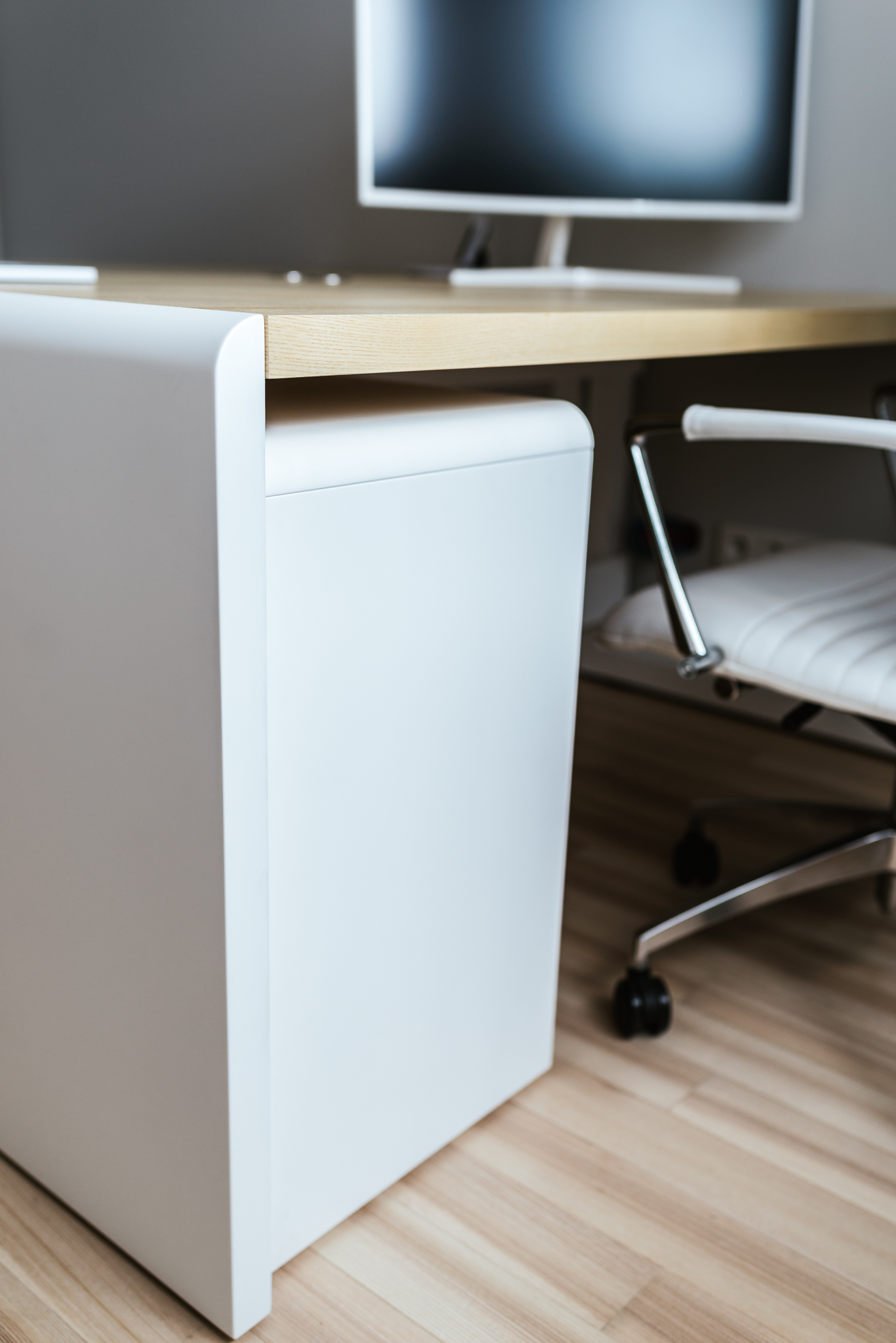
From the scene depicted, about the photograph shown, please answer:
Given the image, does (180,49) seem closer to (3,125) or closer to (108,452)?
(3,125)

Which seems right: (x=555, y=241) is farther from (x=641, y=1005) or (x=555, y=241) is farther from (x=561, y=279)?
(x=641, y=1005)

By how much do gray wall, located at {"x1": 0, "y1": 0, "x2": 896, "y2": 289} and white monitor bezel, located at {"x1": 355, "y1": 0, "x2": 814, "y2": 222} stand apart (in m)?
0.08

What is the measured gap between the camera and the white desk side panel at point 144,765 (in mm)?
753

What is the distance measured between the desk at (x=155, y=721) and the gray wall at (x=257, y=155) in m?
1.12

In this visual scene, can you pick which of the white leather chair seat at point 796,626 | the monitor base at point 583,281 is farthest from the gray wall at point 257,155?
the white leather chair seat at point 796,626

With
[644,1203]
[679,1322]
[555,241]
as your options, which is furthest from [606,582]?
[679,1322]

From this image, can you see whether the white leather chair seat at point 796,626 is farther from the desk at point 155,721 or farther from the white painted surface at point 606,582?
the white painted surface at point 606,582

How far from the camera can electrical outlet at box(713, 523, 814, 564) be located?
2178 millimetres

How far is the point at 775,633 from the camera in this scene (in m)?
1.19

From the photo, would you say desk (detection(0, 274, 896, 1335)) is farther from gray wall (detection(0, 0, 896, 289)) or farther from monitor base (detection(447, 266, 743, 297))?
gray wall (detection(0, 0, 896, 289))

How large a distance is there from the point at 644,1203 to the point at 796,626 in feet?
1.88

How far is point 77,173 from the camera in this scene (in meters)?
3.03

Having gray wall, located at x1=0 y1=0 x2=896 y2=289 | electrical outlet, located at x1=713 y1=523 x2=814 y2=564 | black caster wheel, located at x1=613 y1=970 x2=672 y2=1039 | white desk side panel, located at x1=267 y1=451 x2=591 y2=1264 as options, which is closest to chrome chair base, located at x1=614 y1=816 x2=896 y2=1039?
black caster wheel, located at x1=613 y1=970 x2=672 y2=1039

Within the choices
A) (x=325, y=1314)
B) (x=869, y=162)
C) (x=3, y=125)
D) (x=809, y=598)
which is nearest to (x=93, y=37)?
(x=3, y=125)
